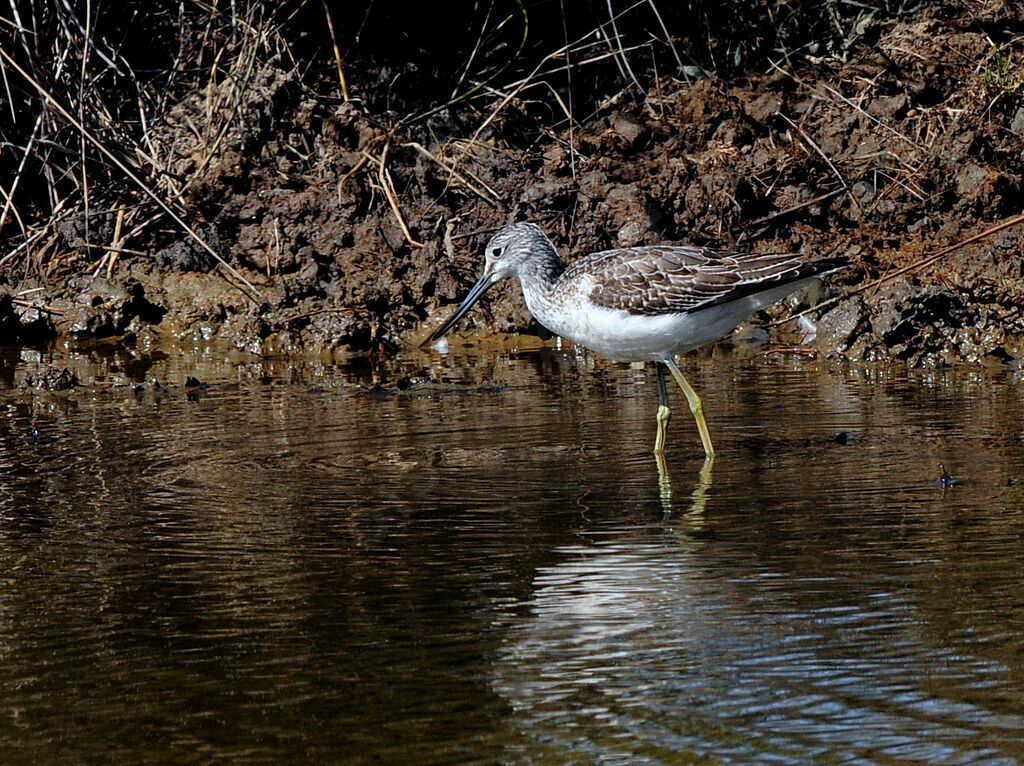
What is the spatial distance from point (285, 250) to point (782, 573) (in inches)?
275

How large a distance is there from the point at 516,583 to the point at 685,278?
3324 mm

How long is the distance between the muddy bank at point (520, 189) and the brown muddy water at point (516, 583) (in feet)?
7.66

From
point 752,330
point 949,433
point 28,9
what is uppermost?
point 28,9

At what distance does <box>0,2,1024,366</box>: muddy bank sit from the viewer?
10648 mm

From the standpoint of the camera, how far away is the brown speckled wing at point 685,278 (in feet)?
25.1

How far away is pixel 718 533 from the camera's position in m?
5.39

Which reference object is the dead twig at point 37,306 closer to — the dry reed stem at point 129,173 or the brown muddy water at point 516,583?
the dry reed stem at point 129,173

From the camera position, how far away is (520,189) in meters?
11.1

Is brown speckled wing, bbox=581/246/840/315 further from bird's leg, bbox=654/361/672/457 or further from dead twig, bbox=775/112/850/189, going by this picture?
dead twig, bbox=775/112/850/189

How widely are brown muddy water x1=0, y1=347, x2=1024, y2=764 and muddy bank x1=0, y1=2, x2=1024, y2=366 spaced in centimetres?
233

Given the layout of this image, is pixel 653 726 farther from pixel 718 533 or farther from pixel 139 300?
pixel 139 300

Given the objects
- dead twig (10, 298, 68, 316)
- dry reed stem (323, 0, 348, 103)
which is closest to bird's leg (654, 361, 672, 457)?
dry reed stem (323, 0, 348, 103)

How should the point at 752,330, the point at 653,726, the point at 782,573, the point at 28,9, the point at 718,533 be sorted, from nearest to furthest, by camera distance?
1. the point at 653,726
2. the point at 782,573
3. the point at 718,533
4. the point at 752,330
5. the point at 28,9

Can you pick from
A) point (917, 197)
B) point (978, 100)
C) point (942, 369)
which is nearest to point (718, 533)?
point (942, 369)
